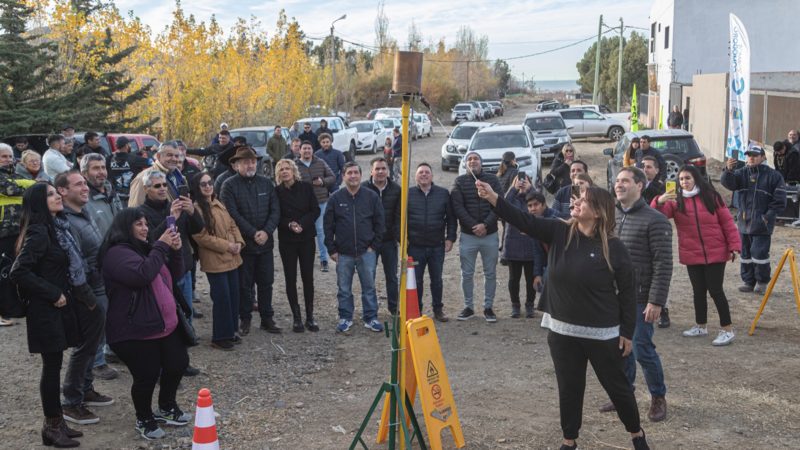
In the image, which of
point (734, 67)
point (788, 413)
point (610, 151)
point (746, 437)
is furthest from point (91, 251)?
point (610, 151)

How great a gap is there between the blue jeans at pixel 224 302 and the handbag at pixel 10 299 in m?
2.55

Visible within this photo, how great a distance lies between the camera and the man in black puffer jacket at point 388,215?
863 cm

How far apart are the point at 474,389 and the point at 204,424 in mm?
3130

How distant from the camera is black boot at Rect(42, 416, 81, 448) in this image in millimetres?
5277

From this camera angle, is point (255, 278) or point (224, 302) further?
point (255, 278)

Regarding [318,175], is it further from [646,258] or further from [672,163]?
[672,163]

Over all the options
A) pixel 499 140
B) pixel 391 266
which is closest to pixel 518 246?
pixel 391 266

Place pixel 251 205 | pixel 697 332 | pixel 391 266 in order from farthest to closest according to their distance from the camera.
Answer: pixel 391 266
pixel 251 205
pixel 697 332

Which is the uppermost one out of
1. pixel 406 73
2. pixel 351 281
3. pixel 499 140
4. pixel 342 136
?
pixel 406 73

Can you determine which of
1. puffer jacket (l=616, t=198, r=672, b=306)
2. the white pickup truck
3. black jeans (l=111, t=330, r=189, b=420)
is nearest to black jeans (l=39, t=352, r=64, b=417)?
black jeans (l=111, t=330, r=189, b=420)

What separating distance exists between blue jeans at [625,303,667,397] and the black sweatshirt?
906 millimetres

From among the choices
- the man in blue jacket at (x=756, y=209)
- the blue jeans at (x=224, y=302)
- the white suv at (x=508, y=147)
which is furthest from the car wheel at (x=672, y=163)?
the blue jeans at (x=224, y=302)

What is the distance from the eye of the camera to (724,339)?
761 centimetres

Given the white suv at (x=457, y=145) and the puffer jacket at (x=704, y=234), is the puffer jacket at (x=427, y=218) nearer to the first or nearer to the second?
the puffer jacket at (x=704, y=234)
